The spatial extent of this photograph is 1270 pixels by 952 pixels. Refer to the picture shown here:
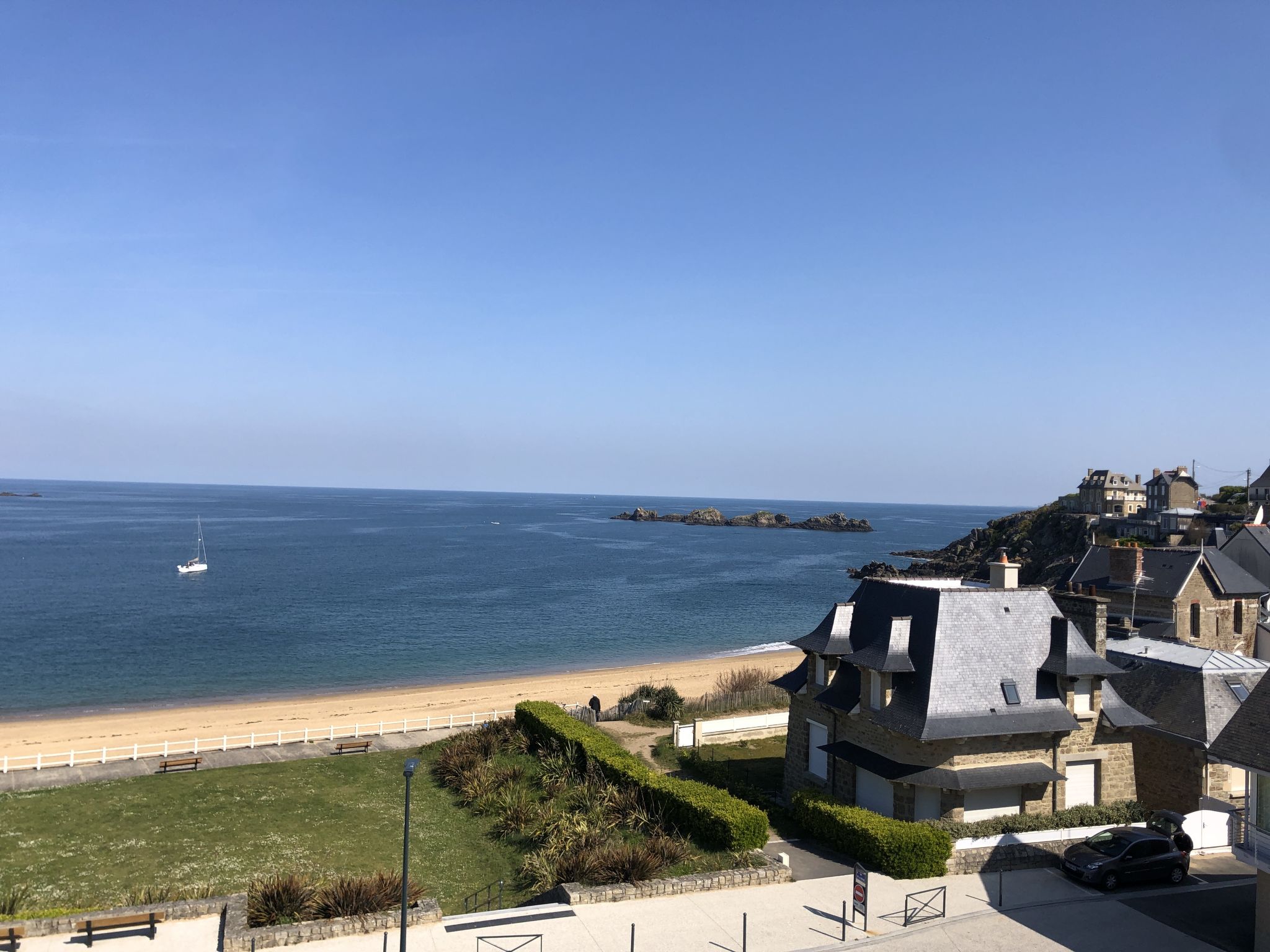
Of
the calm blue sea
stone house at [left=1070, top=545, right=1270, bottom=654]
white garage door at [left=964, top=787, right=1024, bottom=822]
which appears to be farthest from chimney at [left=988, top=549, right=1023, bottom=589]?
the calm blue sea

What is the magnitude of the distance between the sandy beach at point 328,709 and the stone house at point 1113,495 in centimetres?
8390

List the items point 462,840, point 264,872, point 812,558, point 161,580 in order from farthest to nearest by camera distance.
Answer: point 812,558 → point 161,580 → point 462,840 → point 264,872

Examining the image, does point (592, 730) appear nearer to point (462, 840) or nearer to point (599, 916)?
point (462, 840)

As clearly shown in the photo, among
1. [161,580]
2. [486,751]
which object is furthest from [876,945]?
[161,580]

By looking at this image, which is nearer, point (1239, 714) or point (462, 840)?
point (1239, 714)

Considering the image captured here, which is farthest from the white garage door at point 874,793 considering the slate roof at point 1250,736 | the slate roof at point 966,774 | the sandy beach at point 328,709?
the sandy beach at point 328,709

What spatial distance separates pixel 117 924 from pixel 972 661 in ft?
68.1

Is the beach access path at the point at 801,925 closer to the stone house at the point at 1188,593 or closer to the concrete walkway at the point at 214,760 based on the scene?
the concrete walkway at the point at 214,760

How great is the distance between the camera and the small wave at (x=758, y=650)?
218 feet

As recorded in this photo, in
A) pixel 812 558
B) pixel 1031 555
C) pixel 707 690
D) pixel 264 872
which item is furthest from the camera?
pixel 812 558

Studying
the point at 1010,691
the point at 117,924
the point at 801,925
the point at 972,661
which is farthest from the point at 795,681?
the point at 117,924

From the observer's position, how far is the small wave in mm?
66562

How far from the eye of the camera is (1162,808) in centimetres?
2445

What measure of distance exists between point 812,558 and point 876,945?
138300 mm
